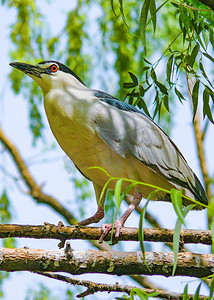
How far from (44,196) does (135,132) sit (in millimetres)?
2067

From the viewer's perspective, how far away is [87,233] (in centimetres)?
225

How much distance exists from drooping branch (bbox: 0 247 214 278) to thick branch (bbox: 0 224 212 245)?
0.49 feet

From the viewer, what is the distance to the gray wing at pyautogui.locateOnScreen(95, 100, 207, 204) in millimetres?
2730

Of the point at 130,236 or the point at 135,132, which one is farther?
the point at 135,132

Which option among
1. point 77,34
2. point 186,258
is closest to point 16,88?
point 77,34

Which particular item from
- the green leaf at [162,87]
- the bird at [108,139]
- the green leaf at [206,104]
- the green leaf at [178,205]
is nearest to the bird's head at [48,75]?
the bird at [108,139]

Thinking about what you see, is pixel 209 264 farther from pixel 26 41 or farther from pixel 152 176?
pixel 26 41

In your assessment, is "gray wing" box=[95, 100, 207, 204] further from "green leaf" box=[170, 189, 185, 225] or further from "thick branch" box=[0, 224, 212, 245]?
"green leaf" box=[170, 189, 185, 225]

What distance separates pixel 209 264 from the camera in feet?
6.48

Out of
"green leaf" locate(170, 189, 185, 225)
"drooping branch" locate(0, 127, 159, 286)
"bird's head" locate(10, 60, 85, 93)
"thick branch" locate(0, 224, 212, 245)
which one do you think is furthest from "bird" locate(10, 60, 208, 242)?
"drooping branch" locate(0, 127, 159, 286)

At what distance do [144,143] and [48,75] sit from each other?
0.75m

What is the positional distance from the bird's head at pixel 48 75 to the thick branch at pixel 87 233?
3.43 feet

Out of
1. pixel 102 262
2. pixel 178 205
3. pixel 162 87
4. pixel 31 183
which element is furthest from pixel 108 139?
pixel 31 183

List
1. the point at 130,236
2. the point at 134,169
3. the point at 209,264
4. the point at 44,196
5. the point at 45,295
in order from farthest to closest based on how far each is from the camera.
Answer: the point at 44,196, the point at 45,295, the point at 134,169, the point at 130,236, the point at 209,264
